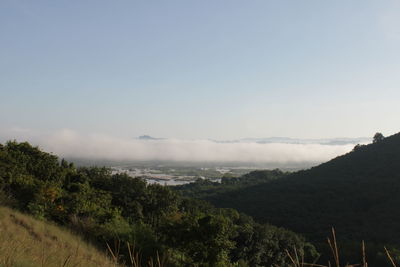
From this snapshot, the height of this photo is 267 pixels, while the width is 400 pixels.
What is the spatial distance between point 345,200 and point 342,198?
1.02m

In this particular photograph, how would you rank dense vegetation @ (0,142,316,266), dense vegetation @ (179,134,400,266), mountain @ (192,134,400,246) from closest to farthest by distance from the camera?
dense vegetation @ (0,142,316,266), dense vegetation @ (179,134,400,266), mountain @ (192,134,400,246)

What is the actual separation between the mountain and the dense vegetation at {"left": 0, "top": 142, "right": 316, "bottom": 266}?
75.2ft

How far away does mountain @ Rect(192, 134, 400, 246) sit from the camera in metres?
68.4

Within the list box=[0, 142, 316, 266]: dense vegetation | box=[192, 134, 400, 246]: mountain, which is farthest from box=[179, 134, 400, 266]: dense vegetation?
box=[0, 142, 316, 266]: dense vegetation

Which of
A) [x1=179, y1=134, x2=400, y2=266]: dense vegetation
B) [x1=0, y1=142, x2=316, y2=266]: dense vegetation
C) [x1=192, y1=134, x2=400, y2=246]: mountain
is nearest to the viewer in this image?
[x1=0, y1=142, x2=316, y2=266]: dense vegetation

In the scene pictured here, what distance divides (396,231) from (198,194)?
74559mm

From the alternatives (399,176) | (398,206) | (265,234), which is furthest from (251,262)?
(399,176)

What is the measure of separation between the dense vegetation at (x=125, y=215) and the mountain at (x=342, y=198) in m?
22.9

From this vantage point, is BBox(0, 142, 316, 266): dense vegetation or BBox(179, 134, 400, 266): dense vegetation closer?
BBox(0, 142, 316, 266): dense vegetation

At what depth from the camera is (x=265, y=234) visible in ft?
162

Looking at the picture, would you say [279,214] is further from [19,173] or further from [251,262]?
[19,173]

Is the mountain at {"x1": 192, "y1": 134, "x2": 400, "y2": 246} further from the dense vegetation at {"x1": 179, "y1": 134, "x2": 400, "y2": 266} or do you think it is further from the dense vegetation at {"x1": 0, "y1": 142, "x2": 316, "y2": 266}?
the dense vegetation at {"x1": 0, "y1": 142, "x2": 316, "y2": 266}

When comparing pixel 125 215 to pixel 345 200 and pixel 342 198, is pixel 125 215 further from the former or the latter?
pixel 342 198

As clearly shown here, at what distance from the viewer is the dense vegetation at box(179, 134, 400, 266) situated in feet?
212
